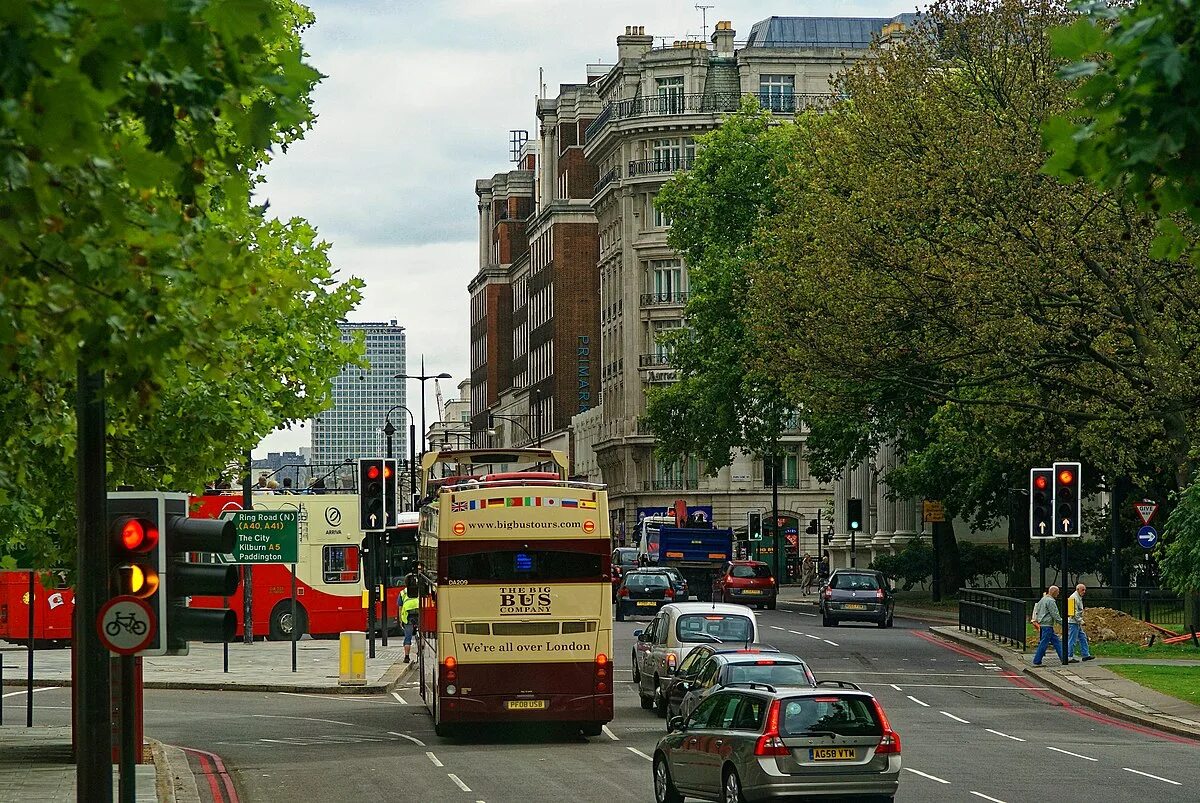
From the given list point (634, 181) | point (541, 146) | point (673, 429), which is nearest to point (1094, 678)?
point (673, 429)

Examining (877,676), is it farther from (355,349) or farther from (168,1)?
(168,1)

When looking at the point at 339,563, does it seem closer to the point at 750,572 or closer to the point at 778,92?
the point at 750,572

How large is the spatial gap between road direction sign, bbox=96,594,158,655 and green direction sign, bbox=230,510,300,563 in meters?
24.0

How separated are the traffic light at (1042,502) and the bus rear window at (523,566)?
46.0 ft

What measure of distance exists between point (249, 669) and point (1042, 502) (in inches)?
686

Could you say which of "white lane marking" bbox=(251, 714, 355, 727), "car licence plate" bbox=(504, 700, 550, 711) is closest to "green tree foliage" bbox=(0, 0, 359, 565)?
"car licence plate" bbox=(504, 700, 550, 711)

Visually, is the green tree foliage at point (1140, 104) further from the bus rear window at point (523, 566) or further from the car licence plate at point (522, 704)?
the car licence plate at point (522, 704)

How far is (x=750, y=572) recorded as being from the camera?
209 feet

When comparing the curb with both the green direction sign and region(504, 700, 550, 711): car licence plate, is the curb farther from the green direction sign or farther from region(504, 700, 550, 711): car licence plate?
the green direction sign

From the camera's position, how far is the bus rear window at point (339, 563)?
5106 centimetres

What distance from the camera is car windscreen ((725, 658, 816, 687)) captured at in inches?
912

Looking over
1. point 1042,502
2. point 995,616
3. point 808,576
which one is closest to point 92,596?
point 1042,502

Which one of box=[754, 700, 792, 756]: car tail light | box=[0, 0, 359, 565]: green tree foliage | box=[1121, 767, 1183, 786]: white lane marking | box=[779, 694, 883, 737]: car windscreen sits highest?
box=[0, 0, 359, 565]: green tree foliage

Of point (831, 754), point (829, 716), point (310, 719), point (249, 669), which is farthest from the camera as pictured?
point (249, 669)
